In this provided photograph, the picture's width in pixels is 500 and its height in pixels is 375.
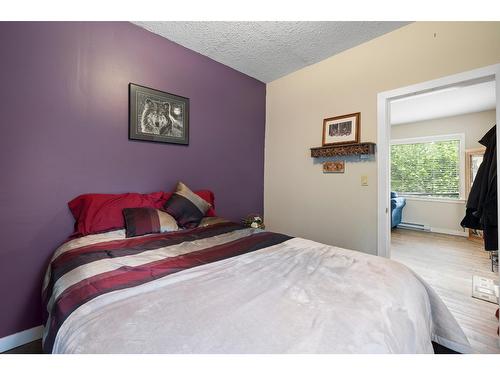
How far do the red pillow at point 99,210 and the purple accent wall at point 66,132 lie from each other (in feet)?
0.34

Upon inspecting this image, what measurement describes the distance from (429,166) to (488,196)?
182 inches

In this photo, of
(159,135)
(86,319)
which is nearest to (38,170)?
(159,135)

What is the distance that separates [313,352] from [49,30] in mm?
2620

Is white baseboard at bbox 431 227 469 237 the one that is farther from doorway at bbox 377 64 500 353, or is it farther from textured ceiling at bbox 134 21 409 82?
textured ceiling at bbox 134 21 409 82

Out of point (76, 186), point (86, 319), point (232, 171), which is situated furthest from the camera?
point (232, 171)

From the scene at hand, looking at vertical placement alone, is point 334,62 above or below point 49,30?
above

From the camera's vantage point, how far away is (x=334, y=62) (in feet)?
8.86

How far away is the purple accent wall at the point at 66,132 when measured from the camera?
1.63m

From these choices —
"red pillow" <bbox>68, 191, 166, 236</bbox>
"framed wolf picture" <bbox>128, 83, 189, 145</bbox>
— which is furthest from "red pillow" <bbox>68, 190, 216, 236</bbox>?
"framed wolf picture" <bbox>128, 83, 189, 145</bbox>

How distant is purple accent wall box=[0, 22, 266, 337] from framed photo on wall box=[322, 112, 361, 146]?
1522mm

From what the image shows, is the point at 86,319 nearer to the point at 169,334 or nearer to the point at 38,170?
the point at 169,334

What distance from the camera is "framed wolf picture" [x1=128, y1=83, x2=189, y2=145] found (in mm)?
2178

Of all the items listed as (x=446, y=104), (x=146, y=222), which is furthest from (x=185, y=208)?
(x=446, y=104)

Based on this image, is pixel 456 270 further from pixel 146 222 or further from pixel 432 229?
pixel 146 222
